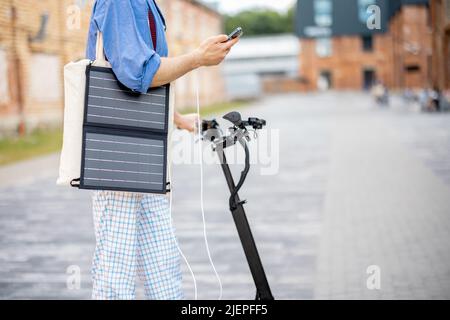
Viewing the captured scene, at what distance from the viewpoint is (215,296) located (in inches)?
202

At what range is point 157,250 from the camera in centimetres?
319

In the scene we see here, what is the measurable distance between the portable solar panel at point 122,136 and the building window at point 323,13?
394 cm

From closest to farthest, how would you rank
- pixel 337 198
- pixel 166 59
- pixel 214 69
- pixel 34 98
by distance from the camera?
pixel 166 59 < pixel 337 198 < pixel 34 98 < pixel 214 69

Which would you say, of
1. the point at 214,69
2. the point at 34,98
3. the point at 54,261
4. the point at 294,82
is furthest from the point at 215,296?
the point at 294,82

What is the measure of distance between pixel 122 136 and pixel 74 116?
20 cm

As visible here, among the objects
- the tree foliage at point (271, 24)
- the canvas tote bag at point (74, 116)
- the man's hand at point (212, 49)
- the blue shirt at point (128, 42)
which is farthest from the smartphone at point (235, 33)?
the tree foliage at point (271, 24)

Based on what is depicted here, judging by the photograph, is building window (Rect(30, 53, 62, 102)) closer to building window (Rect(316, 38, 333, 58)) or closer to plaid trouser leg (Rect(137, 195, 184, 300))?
plaid trouser leg (Rect(137, 195, 184, 300))

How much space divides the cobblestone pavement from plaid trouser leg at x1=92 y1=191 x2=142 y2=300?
2.58ft

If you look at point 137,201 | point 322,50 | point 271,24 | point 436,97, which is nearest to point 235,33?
point 137,201

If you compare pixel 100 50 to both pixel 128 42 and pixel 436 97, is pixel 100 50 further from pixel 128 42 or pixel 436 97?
pixel 436 97

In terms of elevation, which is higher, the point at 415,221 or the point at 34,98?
the point at 34,98

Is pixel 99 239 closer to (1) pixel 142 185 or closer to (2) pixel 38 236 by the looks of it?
(1) pixel 142 185

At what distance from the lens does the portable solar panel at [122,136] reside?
2.85 metres

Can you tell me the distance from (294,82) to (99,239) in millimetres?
69520
